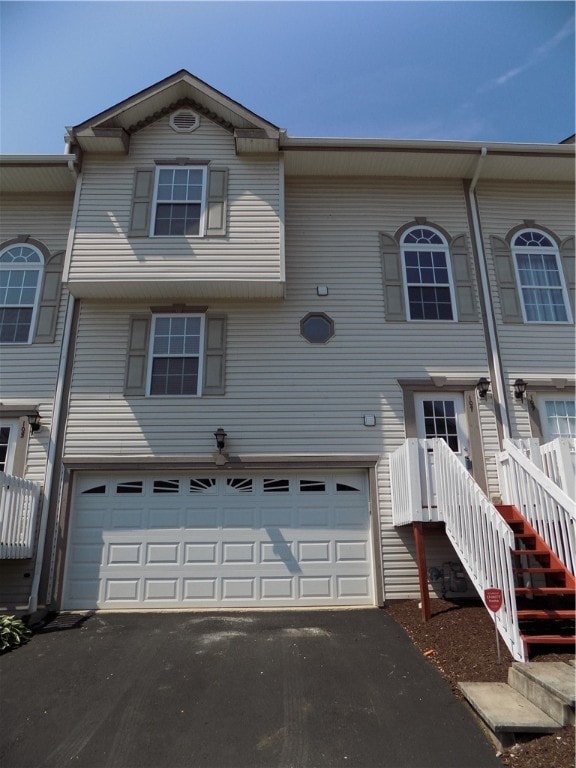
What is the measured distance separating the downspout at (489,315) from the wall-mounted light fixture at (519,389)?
0.63 ft

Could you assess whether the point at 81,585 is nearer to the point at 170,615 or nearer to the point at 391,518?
the point at 170,615

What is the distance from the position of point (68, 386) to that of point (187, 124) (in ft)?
17.2

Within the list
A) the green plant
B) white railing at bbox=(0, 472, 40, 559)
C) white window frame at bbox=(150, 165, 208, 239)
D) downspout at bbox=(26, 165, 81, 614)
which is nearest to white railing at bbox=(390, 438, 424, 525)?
white window frame at bbox=(150, 165, 208, 239)

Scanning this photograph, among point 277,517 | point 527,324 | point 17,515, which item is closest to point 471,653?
point 277,517

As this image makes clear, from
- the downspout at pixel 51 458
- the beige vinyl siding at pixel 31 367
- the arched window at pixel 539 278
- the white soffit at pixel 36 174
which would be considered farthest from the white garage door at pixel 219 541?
the white soffit at pixel 36 174

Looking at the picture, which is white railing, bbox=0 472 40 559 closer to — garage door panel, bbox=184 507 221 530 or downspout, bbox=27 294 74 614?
downspout, bbox=27 294 74 614

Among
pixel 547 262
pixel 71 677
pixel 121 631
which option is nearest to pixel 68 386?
pixel 121 631

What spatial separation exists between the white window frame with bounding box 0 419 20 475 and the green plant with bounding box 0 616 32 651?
241 centimetres

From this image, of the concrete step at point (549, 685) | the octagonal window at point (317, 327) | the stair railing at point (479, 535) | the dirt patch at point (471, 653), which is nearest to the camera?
the dirt patch at point (471, 653)

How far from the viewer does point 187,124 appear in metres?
9.16

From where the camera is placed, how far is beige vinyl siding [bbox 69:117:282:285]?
8.12m

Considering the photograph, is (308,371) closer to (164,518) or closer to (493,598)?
(164,518)

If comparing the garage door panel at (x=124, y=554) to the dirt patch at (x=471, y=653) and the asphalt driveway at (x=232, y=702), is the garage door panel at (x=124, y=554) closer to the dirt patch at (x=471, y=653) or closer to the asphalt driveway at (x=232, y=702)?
the asphalt driveway at (x=232, y=702)

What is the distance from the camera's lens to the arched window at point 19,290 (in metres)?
8.59
